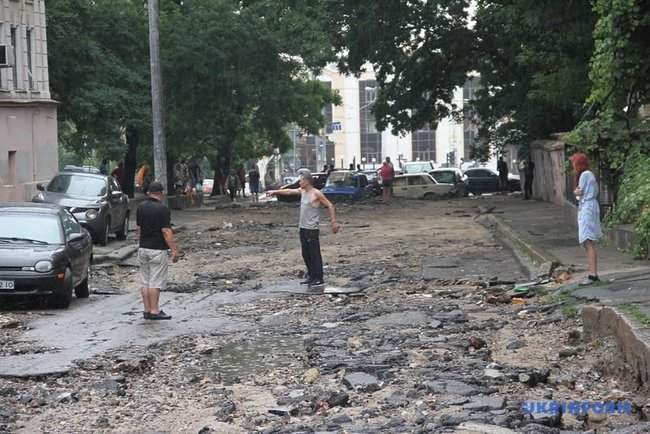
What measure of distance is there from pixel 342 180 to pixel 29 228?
34988 millimetres

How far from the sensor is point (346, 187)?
168 ft

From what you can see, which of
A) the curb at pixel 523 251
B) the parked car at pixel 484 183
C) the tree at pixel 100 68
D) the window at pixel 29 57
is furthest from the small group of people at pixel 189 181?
the curb at pixel 523 251

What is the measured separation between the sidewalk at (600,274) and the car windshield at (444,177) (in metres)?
22.8

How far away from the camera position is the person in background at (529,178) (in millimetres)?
45347

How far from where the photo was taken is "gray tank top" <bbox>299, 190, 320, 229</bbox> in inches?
733

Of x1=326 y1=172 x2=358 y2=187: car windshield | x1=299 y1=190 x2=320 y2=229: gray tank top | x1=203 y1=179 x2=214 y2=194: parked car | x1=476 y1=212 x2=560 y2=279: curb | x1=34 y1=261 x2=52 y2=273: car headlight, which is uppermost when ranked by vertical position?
x1=299 y1=190 x2=320 y2=229: gray tank top

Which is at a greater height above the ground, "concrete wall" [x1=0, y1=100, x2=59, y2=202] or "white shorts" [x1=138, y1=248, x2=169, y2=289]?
"concrete wall" [x1=0, y1=100, x2=59, y2=202]

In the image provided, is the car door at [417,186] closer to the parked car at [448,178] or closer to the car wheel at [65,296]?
the parked car at [448,178]

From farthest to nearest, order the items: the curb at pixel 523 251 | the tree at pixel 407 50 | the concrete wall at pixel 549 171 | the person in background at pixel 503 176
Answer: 1. the person in background at pixel 503 176
2. the tree at pixel 407 50
3. the concrete wall at pixel 549 171
4. the curb at pixel 523 251

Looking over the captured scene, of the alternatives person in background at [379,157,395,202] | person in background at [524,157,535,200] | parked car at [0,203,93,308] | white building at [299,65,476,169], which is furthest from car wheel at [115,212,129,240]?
white building at [299,65,476,169]

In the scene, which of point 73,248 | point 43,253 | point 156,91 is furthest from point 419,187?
point 43,253

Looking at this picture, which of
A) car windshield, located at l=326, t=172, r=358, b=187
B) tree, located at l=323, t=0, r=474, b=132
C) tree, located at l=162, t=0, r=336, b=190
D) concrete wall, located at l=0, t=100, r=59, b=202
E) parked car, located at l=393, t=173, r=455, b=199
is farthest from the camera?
parked car, located at l=393, t=173, r=455, b=199

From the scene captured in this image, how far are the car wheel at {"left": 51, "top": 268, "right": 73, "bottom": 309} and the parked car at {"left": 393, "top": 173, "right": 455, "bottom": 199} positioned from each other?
3697 centimetres

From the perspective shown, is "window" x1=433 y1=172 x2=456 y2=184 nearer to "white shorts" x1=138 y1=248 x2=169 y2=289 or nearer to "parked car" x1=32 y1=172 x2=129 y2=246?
"parked car" x1=32 y1=172 x2=129 y2=246
